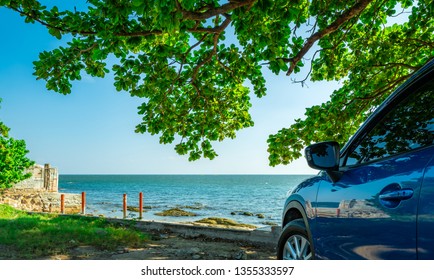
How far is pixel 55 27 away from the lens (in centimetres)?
712

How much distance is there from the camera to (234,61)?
9.55 m

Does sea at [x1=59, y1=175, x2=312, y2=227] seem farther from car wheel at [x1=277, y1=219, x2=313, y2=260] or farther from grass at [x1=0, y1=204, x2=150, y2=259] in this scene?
grass at [x1=0, y1=204, x2=150, y2=259]

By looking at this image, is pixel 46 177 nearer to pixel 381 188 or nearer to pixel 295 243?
pixel 295 243

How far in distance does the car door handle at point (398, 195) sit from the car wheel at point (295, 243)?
1.21m

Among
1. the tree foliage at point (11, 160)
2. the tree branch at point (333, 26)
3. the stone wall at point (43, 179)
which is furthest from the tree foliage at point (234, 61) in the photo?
the stone wall at point (43, 179)

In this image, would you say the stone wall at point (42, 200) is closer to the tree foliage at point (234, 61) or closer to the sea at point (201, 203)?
the sea at point (201, 203)

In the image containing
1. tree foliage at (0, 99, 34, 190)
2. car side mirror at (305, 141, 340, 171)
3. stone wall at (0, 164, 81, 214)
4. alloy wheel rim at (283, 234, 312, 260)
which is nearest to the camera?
car side mirror at (305, 141, 340, 171)

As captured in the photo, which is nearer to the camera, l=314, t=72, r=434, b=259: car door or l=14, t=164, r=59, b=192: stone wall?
l=314, t=72, r=434, b=259: car door

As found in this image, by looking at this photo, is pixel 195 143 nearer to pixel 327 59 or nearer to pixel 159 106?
pixel 159 106

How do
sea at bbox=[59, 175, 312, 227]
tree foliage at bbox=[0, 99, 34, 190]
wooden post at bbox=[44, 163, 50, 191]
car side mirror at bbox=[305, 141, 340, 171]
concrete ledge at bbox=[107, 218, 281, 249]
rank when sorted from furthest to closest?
wooden post at bbox=[44, 163, 50, 191] → sea at bbox=[59, 175, 312, 227] → tree foliage at bbox=[0, 99, 34, 190] → concrete ledge at bbox=[107, 218, 281, 249] → car side mirror at bbox=[305, 141, 340, 171]

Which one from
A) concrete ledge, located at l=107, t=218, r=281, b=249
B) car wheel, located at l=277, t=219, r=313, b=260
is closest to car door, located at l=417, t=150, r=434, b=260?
car wheel, located at l=277, t=219, r=313, b=260

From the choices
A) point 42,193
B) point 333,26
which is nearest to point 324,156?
point 333,26

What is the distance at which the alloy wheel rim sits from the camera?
3590 millimetres

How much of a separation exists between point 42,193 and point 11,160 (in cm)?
2003
